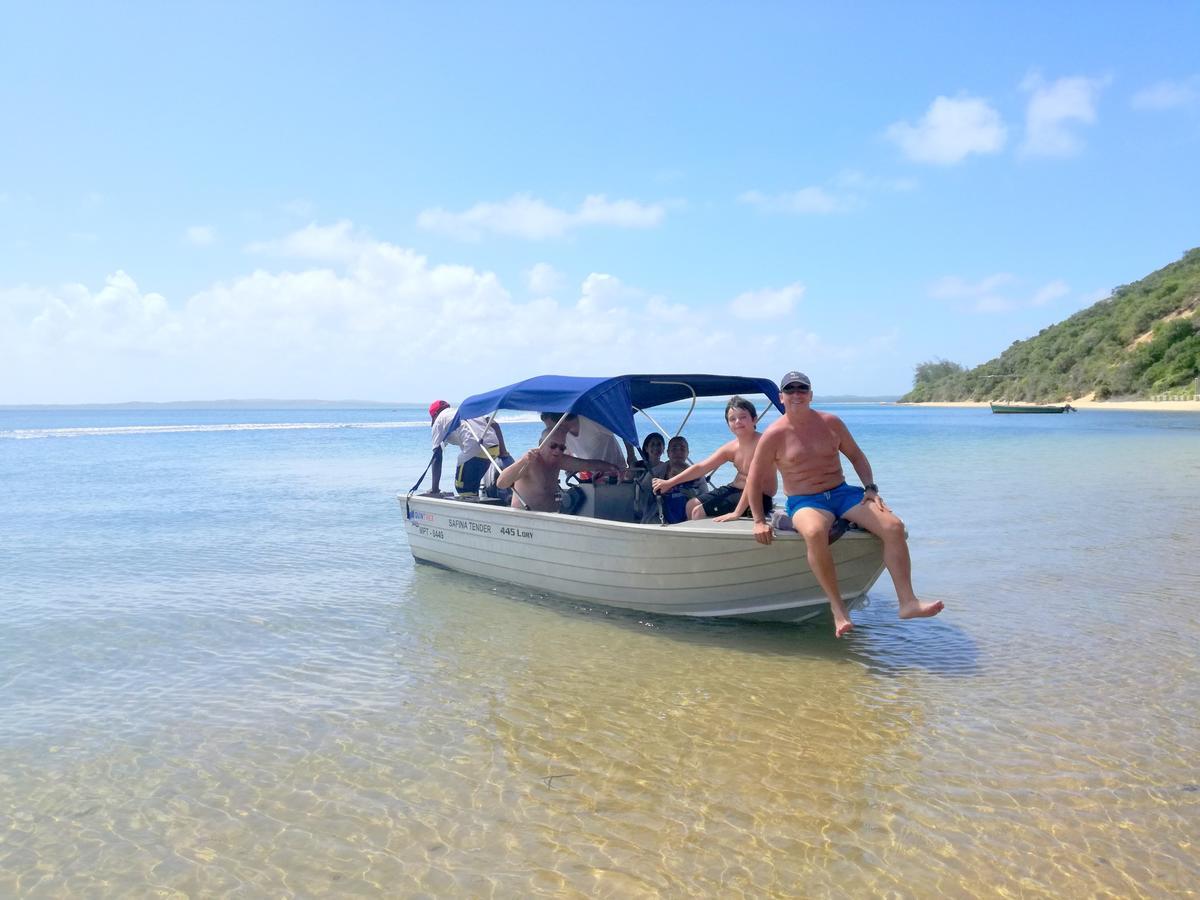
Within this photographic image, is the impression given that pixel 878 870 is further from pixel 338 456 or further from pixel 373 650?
pixel 338 456

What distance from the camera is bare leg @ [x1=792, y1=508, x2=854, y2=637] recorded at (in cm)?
623

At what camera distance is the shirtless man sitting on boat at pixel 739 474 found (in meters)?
7.58

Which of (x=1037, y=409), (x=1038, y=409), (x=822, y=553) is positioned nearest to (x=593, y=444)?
(x=822, y=553)

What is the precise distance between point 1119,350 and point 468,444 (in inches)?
3125

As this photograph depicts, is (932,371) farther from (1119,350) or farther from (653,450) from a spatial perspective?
(653,450)

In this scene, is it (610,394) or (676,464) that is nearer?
(610,394)

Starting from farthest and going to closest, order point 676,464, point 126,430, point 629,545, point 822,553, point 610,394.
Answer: point 126,430, point 676,464, point 610,394, point 629,545, point 822,553

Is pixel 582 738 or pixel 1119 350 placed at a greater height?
pixel 1119 350

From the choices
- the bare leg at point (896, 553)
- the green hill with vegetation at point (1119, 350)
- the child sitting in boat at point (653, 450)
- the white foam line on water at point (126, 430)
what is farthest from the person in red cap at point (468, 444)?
the green hill with vegetation at point (1119, 350)

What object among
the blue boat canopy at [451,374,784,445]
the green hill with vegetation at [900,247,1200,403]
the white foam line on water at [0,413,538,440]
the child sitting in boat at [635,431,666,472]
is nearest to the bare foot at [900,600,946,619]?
the blue boat canopy at [451,374,784,445]

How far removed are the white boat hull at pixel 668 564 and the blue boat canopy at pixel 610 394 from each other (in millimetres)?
923

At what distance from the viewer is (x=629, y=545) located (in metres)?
7.38

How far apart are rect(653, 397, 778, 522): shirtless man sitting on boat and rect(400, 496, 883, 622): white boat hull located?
0.44 m

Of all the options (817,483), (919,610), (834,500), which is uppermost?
(817,483)
